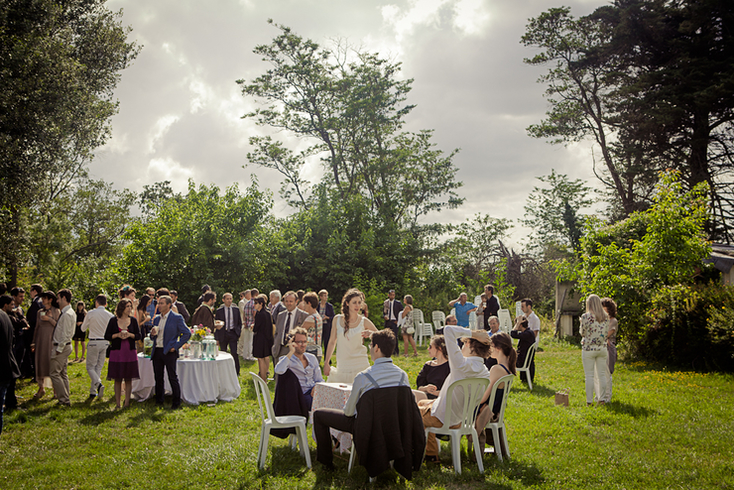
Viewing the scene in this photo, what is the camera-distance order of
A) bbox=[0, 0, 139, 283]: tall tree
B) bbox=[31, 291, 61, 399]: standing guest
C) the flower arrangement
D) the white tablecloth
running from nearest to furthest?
bbox=[31, 291, 61, 399]: standing guest, the white tablecloth, the flower arrangement, bbox=[0, 0, 139, 283]: tall tree

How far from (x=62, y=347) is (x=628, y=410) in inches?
350

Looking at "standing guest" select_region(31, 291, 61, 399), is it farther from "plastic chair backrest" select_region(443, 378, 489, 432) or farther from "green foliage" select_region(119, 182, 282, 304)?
"green foliage" select_region(119, 182, 282, 304)

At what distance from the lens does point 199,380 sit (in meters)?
8.00

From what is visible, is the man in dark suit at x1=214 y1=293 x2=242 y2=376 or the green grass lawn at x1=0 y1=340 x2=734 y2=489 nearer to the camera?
the green grass lawn at x1=0 y1=340 x2=734 y2=489

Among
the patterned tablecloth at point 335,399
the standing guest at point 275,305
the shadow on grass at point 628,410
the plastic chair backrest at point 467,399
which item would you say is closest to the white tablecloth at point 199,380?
the standing guest at point 275,305

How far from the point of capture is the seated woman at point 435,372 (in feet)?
18.0

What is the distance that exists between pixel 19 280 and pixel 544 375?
861 inches

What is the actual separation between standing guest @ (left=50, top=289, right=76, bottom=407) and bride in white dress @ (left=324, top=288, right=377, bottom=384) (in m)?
4.69

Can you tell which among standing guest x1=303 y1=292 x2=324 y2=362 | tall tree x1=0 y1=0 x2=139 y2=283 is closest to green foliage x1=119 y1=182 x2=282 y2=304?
tall tree x1=0 y1=0 x2=139 y2=283

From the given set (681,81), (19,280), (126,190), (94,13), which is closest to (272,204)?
(94,13)

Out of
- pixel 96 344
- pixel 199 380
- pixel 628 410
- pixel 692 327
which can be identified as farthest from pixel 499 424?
pixel 692 327

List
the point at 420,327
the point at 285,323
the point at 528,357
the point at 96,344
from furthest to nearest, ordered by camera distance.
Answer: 1. the point at 420,327
2. the point at 528,357
3. the point at 285,323
4. the point at 96,344

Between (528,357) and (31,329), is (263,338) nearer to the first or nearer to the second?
(31,329)

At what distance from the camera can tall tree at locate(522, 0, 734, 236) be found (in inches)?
754
